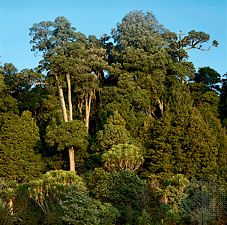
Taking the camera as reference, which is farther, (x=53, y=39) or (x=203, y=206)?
(x=53, y=39)

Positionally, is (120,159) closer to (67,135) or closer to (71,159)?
(67,135)

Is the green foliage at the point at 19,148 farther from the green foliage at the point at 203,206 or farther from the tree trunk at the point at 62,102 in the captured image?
the green foliage at the point at 203,206

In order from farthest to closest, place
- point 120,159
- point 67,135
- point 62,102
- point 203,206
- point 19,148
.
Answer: point 62,102 → point 19,148 → point 67,135 → point 120,159 → point 203,206

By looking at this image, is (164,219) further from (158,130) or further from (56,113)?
(56,113)

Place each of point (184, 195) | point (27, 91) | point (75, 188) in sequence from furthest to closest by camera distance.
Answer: point (27, 91), point (184, 195), point (75, 188)

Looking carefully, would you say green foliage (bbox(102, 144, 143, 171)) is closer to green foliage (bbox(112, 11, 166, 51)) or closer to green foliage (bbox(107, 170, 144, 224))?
green foliage (bbox(107, 170, 144, 224))

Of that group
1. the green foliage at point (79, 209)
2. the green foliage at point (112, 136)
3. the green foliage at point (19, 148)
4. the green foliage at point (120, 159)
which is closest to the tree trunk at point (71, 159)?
the green foliage at point (19, 148)

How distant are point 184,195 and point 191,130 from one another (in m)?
5.28

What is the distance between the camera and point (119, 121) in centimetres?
2119

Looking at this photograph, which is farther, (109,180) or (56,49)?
(56,49)

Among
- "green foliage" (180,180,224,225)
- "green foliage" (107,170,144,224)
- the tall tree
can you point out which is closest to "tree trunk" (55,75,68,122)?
the tall tree

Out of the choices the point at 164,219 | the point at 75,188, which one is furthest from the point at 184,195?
the point at 75,188

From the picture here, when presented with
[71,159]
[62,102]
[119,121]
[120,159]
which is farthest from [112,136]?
[62,102]

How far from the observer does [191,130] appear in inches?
822
